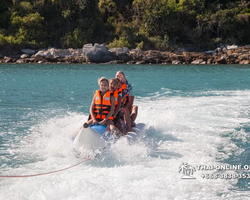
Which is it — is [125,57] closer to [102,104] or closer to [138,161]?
[102,104]

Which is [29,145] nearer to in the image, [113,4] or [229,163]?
[229,163]

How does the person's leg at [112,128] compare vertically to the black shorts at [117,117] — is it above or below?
below

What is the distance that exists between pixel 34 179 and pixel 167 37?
1212 inches

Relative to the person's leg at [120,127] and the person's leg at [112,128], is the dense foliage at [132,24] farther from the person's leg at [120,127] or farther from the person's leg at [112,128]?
the person's leg at [112,128]

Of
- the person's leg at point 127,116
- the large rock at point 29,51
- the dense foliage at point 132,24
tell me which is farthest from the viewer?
the dense foliage at point 132,24

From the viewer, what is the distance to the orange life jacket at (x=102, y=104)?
575 cm

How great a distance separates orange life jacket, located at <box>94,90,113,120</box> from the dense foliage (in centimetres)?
2732

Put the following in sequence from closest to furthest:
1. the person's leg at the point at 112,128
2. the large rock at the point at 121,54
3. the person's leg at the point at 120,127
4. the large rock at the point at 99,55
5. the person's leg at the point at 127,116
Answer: the person's leg at the point at 112,128, the person's leg at the point at 120,127, the person's leg at the point at 127,116, the large rock at the point at 99,55, the large rock at the point at 121,54

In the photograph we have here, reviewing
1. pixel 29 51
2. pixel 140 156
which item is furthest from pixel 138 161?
pixel 29 51

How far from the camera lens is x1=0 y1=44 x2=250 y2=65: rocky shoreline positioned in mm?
29828

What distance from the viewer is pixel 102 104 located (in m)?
5.76

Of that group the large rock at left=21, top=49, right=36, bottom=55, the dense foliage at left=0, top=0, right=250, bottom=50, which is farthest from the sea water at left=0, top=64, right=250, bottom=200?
the dense foliage at left=0, top=0, right=250, bottom=50

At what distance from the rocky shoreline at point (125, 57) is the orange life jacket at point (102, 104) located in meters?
24.1

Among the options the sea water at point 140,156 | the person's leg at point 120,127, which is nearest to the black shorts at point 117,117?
the person's leg at point 120,127
